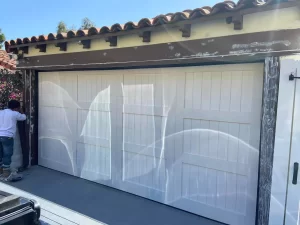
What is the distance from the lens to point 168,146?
430cm

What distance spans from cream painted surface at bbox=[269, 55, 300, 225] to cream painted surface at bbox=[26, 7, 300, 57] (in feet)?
1.31

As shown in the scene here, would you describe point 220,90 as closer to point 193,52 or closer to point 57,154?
point 193,52

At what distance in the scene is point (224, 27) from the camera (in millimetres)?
3355

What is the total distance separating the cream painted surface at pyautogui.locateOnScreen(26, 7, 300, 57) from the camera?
2.89 metres

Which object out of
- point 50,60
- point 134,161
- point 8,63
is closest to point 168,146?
point 134,161

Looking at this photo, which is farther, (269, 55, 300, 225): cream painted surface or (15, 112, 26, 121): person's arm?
(15, 112, 26, 121): person's arm

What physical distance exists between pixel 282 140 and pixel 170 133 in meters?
1.72

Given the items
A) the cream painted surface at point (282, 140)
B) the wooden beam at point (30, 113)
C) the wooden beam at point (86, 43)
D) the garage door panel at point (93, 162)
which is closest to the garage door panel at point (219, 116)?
the cream painted surface at point (282, 140)

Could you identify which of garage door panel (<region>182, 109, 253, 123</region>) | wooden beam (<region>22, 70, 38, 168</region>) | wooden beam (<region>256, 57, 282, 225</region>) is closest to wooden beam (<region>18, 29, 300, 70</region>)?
wooden beam (<region>256, 57, 282, 225</region>)

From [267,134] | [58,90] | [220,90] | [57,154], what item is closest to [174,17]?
[220,90]

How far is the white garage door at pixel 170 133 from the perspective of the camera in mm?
3590

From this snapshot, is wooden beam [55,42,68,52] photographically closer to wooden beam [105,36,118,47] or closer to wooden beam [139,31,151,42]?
wooden beam [105,36,118,47]

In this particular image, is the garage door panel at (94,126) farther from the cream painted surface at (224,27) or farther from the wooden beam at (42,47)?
the wooden beam at (42,47)

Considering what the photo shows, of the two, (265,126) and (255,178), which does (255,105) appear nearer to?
(265,126)
